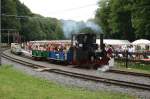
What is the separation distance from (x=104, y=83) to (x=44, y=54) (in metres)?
21.7

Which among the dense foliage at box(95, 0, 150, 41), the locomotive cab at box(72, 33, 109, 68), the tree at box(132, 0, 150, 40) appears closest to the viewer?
the locomotive cab at box(72, 33, 109, 68)

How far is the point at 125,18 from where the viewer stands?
248 feet

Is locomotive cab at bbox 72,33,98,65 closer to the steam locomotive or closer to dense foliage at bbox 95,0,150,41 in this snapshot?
the steam locomotive

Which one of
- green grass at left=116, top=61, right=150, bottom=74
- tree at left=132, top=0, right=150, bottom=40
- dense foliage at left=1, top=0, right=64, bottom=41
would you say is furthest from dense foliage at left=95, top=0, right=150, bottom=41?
dense foliage at left=1, top=0, right=64, bottom=41

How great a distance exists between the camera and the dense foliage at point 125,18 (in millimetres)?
A: 58591

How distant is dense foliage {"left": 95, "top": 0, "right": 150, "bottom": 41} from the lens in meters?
58.6

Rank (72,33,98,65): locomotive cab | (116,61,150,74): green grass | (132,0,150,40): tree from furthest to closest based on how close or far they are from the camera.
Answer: (132,0,150,40): tree → (72,33,98,65): locomotive cab → (116,61,150,74): green grass

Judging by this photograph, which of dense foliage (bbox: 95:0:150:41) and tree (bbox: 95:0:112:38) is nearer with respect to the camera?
dense foliage (bbox: 95:0:150:41)

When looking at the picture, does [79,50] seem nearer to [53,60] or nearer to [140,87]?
[53,60]

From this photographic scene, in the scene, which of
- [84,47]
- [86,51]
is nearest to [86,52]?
[86,51]

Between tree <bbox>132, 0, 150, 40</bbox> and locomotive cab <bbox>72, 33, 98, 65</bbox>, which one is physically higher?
tree <bbox>132, 0, 150, 40</bbox>

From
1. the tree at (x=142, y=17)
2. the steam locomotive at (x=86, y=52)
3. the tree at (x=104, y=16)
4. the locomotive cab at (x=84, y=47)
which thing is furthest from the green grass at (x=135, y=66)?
the tree at (x=104, y=16)

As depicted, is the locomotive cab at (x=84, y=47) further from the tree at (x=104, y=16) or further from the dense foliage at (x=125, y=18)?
the tree at (x=104, y=16)

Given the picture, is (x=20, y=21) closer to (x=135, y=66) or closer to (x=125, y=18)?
(x=125, y=18)
